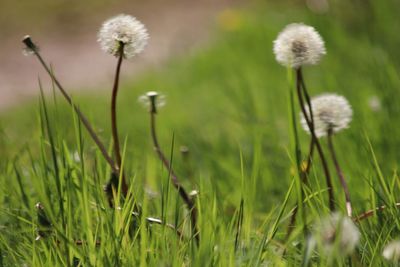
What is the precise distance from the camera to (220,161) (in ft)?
8.41

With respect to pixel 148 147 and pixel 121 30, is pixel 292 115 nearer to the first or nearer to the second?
pixel 121 30

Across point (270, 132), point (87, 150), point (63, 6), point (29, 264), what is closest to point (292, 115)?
point (29, 264)

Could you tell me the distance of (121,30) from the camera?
1.45 meters

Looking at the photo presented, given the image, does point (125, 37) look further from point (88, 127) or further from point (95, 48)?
point (95, 48)

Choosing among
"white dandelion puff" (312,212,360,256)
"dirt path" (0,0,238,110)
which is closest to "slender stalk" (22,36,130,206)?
"white dandelion puff" (312,212,360,256)

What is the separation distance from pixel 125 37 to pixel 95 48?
7.18 m

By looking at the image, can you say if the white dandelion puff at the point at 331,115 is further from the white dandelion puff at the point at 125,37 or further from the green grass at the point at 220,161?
the white dandelion puff at the point at 125,37

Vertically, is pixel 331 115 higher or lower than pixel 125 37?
lower

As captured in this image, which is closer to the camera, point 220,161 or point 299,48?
point 299,48

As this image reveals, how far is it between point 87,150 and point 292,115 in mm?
987

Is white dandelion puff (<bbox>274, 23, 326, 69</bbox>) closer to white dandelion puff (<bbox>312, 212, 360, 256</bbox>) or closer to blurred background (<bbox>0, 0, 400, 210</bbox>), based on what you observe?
blurred background (<bbox>0, 0, 400, 210</bbox>)

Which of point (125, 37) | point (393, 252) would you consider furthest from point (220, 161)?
point (393, 252)

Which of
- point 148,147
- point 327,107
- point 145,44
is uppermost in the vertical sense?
point 145,44

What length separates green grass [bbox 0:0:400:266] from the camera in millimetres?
1329
